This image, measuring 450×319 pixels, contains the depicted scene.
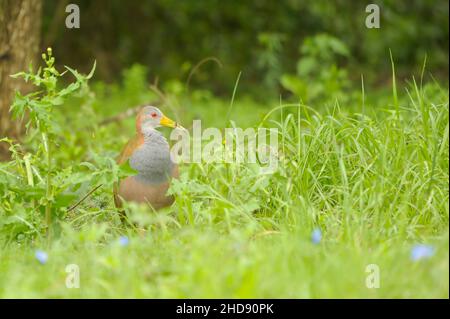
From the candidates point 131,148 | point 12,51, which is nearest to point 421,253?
point 131,148

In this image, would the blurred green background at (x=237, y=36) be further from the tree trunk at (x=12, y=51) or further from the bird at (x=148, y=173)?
the bird at (x=148, y=173)

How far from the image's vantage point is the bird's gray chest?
4.24 metres

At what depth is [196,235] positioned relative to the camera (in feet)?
10.9

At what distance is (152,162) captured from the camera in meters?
4.26

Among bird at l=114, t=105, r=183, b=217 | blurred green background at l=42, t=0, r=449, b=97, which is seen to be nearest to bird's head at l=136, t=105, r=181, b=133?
bird at l=114, t=105, r=183, b=217

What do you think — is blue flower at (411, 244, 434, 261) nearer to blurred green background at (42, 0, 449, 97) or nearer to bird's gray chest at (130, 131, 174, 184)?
bird's gray chest at (130, 131, 174, 184)

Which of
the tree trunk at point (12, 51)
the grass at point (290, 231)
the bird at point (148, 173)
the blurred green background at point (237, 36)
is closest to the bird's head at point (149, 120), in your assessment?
the bird at point (148, 173)

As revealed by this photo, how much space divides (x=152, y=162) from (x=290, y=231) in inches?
36.1

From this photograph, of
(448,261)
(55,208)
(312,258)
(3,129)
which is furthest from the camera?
(3,129)

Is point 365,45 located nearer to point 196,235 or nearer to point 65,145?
point 65,145

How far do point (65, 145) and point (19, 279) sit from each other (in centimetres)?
302

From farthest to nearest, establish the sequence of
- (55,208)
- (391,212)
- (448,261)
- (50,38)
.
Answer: (50,38) → (55,208) → (391,212) → (448,261)

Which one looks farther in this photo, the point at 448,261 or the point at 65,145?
the point at 65,145
